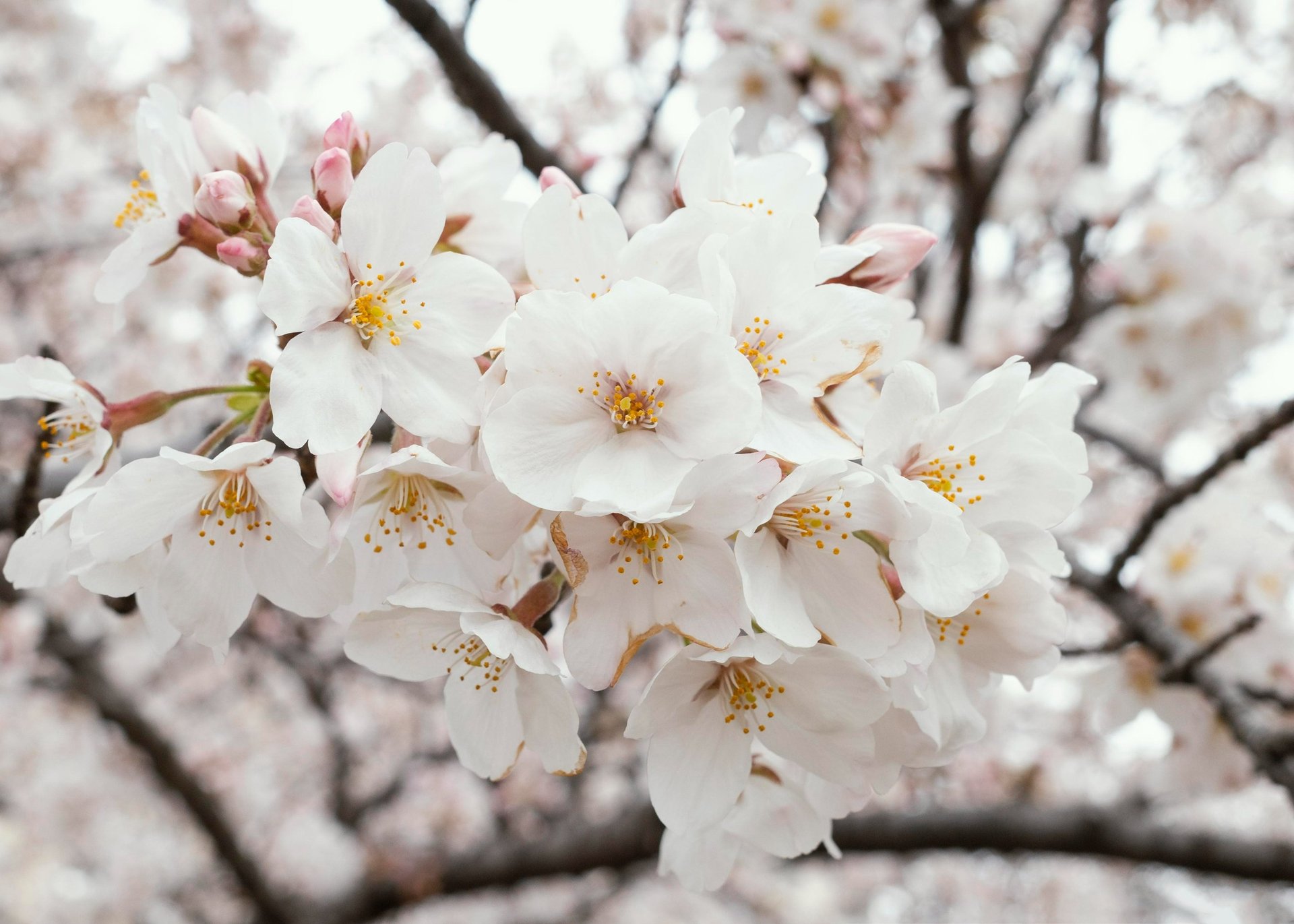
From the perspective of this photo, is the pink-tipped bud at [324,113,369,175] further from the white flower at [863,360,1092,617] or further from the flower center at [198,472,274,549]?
the white flower at [863,360,1092,617]

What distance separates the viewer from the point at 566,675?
1015 millimetres

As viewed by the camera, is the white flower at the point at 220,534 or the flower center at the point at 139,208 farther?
the flower center at the point at 139,208

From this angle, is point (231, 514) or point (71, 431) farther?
point (71, 431)

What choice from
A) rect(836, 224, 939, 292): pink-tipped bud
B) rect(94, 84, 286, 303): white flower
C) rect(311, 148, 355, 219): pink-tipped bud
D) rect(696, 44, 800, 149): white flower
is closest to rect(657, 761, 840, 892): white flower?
rect(836, 224, 939, 292): pink-tipped bud

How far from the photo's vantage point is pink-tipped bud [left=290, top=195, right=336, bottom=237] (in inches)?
37.8

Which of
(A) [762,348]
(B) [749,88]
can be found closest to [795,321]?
(A) [762,348]

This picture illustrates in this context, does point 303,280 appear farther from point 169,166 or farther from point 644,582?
point 644,582

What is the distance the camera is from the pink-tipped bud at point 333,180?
1.00 m

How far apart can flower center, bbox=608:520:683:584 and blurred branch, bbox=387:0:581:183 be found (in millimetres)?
1017

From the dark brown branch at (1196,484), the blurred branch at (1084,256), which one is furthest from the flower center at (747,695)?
the blurred branch at (1084,256)

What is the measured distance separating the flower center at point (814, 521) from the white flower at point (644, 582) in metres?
0.07

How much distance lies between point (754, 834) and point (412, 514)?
591 mm

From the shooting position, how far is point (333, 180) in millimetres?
1004

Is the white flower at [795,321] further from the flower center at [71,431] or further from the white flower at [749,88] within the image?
the white flower at [749,88]
